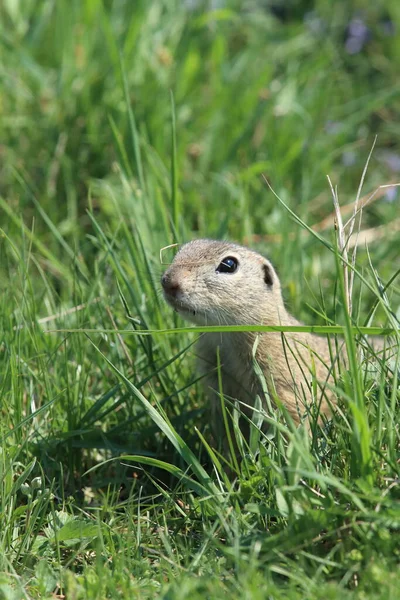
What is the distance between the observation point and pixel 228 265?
3855 mm

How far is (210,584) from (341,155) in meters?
4.79

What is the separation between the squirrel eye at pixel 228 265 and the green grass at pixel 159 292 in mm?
344

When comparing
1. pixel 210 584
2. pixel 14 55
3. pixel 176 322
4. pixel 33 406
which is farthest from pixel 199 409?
pixel 14 55

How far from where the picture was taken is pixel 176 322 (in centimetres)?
425

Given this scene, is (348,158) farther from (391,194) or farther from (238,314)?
(238,314)

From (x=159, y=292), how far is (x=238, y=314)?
0.53 m

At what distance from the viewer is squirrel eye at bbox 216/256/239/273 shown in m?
3.85

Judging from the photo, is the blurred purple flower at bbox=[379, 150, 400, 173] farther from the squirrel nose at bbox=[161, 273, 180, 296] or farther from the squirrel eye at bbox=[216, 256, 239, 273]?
the squirrel nose at bbox=[161, 273, 180, 296]

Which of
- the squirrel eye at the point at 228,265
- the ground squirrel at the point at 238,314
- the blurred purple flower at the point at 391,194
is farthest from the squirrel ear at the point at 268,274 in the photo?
the blurred purple flower at the point at 391,194

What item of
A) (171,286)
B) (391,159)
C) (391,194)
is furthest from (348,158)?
(171,286)

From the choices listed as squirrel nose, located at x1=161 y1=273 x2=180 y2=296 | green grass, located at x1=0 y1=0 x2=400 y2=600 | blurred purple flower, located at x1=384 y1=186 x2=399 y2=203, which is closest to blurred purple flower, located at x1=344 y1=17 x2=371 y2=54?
green grass, located at x1=0 y1=0 x2=400 y2=600

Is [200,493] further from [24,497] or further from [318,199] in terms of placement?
[318,199]

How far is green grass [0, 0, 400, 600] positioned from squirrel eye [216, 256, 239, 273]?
1.13ft

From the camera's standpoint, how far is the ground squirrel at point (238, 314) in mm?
3709
